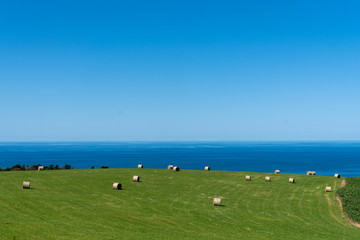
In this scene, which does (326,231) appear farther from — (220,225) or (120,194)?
(120,194)

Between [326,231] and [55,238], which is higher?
[55,238]

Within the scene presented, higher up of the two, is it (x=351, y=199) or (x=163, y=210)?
(x=163, y=210)

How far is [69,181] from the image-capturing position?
143 ft

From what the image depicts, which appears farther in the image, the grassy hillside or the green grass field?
the grassy hillside

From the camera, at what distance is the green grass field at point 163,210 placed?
73.3ft

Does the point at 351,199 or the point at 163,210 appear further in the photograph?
the point at 351,199

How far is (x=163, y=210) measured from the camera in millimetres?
30297

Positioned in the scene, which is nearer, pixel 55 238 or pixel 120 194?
pixel 55 238

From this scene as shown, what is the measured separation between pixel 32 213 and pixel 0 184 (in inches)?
671

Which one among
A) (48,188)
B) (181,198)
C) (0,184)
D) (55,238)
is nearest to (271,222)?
(181,198)

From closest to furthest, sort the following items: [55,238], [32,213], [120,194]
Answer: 1. [55,238]
2. [32,213]
3. [120,194]

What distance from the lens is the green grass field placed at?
22.3 meters

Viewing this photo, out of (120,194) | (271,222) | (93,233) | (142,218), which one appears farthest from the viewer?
(120,194)

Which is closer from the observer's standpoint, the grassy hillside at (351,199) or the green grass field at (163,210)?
the green grass field at (163,210)
